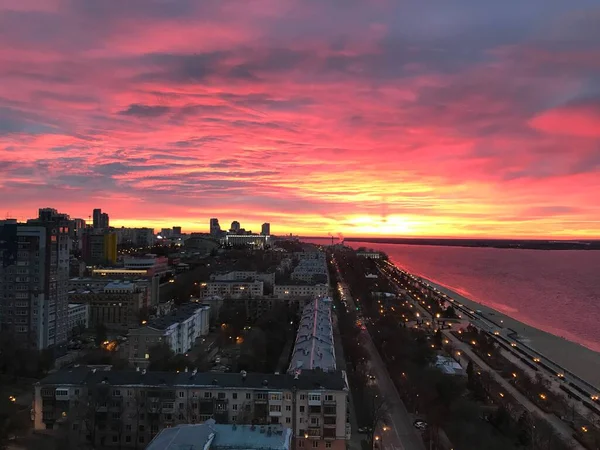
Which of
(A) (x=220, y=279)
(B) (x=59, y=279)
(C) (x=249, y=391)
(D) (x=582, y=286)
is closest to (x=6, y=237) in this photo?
(B) (x=59, y=279)

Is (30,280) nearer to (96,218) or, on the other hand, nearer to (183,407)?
(183,407)

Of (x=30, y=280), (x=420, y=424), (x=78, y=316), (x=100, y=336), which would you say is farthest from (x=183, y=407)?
(x=78, y=316)

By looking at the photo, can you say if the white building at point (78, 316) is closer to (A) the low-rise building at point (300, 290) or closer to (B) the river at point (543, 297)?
(A) the low-rise building at point (300, 290)

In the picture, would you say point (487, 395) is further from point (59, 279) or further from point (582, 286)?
point (582, 286)

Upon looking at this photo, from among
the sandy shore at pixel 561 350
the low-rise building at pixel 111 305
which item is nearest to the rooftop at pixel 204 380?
the sandy shore at pixel 561 350

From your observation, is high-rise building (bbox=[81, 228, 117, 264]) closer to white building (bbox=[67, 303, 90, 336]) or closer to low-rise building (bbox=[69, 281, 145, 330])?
low-rise building (bbox=[69, 281, 145, 330])
